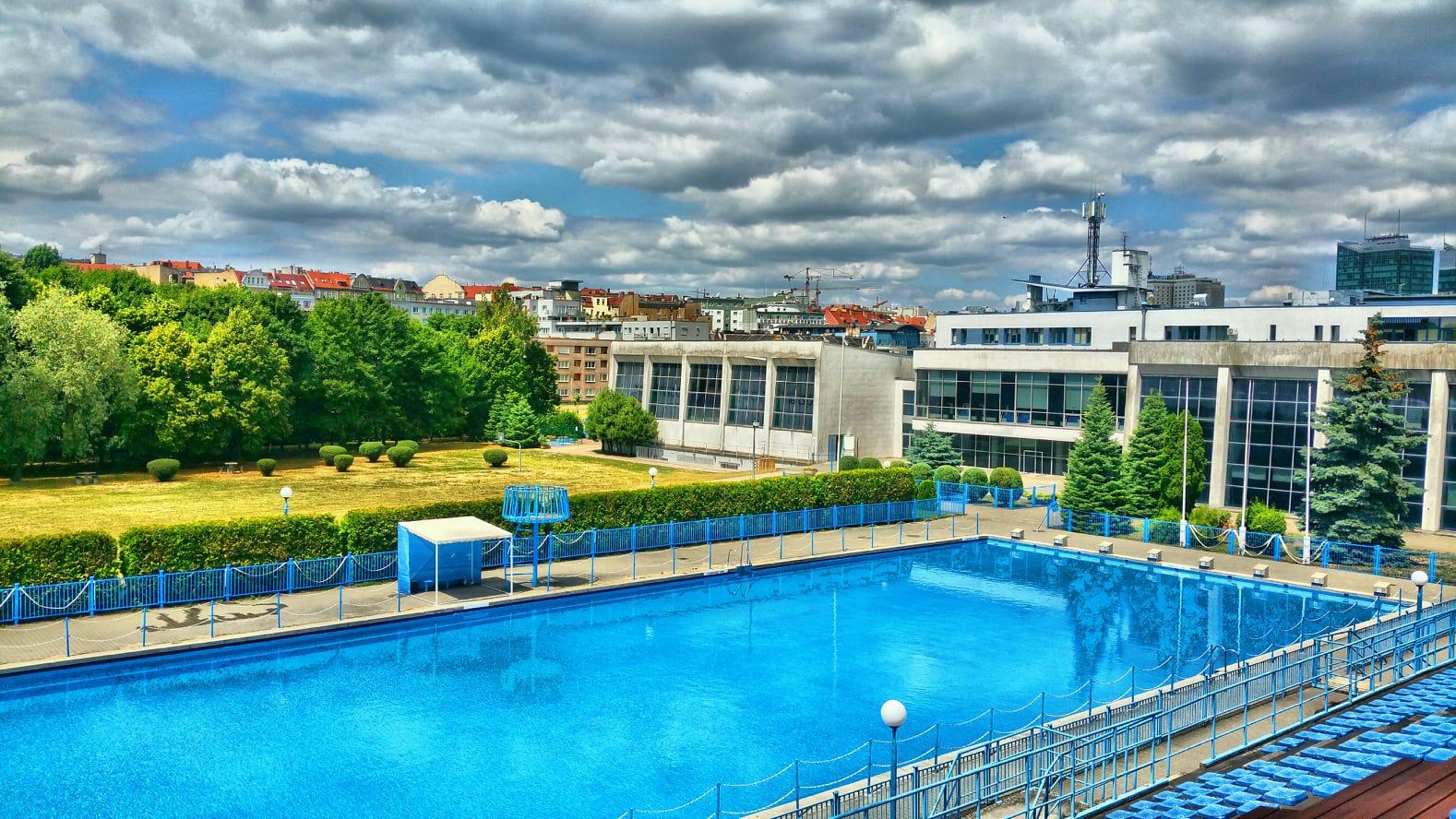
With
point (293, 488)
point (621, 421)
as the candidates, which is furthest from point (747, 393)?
point (293, 488)

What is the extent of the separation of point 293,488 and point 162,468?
339 inches

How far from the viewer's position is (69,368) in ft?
182

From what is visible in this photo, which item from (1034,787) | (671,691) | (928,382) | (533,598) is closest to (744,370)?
(928,382)

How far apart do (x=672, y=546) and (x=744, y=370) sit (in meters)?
36.2

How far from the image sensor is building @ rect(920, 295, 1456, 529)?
4528 centimetres

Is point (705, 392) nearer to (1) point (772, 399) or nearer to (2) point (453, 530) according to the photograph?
(1) point (772, 399)

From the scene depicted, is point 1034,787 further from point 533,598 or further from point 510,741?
point 533,598

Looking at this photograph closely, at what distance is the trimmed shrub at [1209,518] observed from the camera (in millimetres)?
43594

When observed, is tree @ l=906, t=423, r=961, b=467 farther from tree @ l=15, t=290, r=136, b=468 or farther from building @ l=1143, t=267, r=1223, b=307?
tree @ l=15, t=290, r=136, b=468

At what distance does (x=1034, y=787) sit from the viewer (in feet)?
55.9

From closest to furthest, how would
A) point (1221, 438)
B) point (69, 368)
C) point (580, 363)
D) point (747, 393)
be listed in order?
1. point (1221, 438)
2. point (69, 368)
3. point (747, 393)
4. point (580, 363)

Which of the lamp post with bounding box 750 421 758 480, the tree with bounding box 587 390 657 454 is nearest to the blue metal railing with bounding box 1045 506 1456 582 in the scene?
the lamp post with bounding box 750 421 758 480

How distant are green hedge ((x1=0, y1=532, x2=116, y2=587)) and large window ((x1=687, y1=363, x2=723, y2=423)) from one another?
50520 millimetres

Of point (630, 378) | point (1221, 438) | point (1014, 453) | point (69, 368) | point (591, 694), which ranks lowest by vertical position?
point (591, 694)
